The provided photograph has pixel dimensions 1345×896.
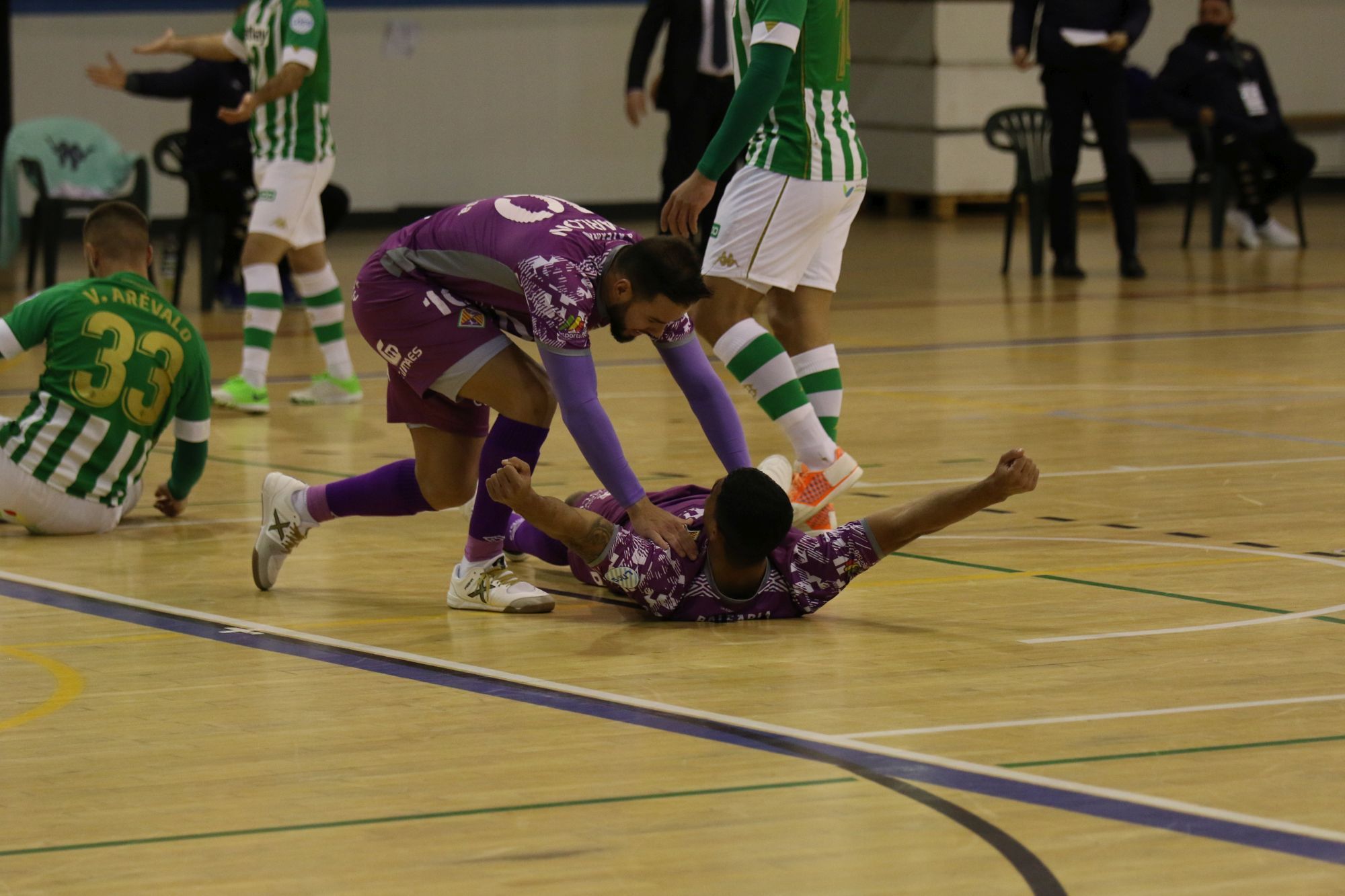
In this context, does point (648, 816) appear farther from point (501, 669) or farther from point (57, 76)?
point (57, 76)

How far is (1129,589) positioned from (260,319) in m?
4.37

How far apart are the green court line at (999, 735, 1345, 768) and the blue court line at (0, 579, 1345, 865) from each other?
0.37ft

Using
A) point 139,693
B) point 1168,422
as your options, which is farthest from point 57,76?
point 139,693

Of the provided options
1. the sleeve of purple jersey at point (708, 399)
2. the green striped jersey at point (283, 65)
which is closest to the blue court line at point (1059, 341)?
the green striped jersey at point (283, 65)

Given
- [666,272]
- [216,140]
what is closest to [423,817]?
[666,272]

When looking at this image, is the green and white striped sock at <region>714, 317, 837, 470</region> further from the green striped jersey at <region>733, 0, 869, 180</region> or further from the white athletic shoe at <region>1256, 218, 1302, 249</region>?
the white athletic shoe at <region>1256, 218, 1302, 249</region>

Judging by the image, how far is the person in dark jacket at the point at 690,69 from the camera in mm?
12102

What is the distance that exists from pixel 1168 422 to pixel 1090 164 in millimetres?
9865

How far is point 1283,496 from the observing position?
584 centimetres

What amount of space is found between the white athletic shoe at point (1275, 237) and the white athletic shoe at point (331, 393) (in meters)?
8.25

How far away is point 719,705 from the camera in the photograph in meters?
3.73

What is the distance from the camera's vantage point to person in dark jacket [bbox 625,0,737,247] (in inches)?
476

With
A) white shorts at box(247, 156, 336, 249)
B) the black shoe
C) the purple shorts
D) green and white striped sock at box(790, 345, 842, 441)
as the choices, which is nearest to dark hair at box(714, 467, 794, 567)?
the purple shorts

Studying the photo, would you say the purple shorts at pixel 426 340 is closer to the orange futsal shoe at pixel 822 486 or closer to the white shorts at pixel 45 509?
the orange futsal shoe at pixel 822 486
